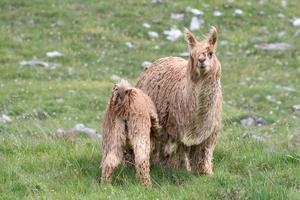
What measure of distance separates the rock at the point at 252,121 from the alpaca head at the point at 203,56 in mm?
8437

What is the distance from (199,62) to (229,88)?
11.8 m

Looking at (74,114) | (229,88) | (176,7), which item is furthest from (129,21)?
(74,114)

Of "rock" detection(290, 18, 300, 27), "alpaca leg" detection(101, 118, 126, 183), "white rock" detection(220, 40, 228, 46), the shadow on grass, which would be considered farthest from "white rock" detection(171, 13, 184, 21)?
"alpaca leg" detection(101, 118, 126, 183)

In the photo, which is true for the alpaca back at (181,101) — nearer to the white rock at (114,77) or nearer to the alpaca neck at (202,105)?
the alpaca neck at (202,105)

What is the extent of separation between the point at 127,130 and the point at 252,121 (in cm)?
869

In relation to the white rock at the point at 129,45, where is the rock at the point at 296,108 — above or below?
above

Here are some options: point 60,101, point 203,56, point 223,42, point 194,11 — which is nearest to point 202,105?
point 203,56

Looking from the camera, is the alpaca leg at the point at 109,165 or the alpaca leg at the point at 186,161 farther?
the alpaca leg at the point at 186,161

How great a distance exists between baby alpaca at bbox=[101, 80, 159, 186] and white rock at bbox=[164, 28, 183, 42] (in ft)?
46.7

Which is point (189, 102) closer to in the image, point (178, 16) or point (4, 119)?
point (4, 119)

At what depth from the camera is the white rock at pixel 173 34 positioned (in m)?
23.0

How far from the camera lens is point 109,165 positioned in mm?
8438

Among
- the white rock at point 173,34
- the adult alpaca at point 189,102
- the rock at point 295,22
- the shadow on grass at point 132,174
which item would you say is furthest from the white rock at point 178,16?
the shadow on grass at point 132,174

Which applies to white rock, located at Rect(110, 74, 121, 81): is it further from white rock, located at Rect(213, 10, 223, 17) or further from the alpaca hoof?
the alpaca hoof
